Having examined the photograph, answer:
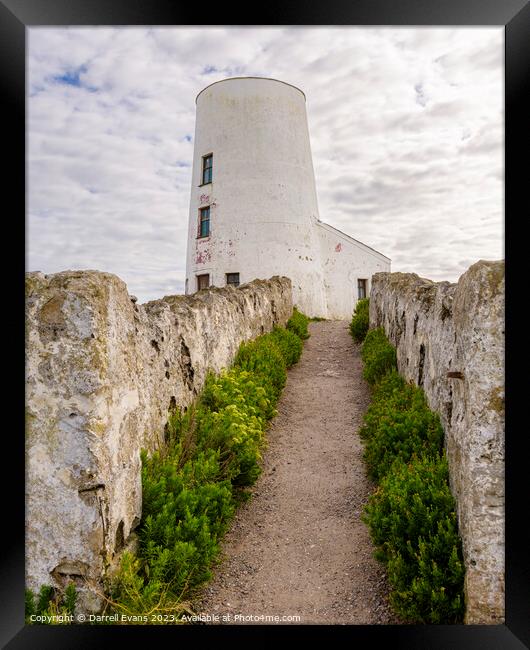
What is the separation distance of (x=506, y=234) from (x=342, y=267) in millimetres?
21502

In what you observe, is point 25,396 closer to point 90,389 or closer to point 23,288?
point 90,389

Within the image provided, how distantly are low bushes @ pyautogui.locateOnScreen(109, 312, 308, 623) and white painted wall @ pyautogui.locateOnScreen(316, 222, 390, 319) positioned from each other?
17065mm

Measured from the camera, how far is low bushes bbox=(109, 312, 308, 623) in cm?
390

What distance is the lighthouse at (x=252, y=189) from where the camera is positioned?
21.3m

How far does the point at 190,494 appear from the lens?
4.71m

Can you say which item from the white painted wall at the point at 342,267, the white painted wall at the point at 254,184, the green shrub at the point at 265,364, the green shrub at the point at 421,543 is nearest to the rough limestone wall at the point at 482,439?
the green shrub at the point at 421,543

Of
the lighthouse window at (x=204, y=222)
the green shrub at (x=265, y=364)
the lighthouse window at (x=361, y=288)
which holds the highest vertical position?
the lighthouse window at (x=204, y=222)

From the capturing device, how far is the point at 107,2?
11.6ft

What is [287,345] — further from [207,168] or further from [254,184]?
[207,168]

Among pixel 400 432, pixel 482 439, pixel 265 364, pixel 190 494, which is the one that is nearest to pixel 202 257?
pixel 265 364

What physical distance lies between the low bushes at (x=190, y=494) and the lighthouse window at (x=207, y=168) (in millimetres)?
16196

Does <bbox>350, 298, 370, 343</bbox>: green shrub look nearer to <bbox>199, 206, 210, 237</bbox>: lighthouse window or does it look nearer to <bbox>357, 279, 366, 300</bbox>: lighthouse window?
<bbox>199, 206, 210, 237</bbox>: lighthouse window

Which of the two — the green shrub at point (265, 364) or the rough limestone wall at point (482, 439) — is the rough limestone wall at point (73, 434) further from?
the green shrub at point (265, 364)

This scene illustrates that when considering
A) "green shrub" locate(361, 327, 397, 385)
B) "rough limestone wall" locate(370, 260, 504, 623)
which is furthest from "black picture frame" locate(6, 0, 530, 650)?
"green shrub" locate(361, 327, 397, 385)
